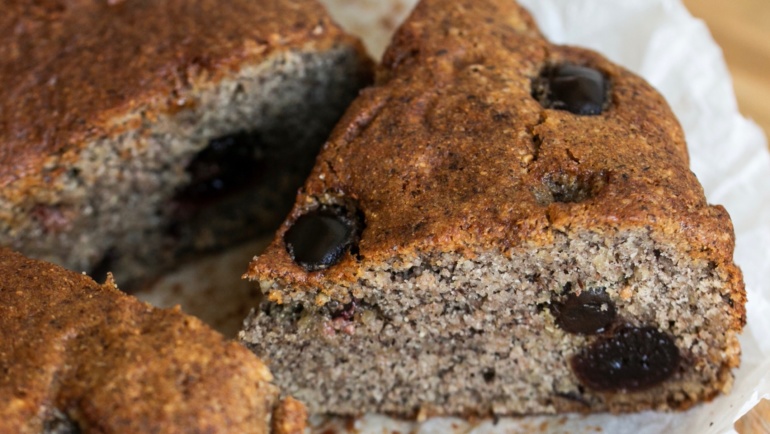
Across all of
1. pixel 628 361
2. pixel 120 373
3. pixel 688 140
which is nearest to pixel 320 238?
pixel 120 373

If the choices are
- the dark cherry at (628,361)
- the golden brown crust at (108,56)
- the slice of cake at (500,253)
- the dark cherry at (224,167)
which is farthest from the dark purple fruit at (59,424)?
the dark cherry at (628,361)

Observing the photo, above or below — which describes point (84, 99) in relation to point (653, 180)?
below

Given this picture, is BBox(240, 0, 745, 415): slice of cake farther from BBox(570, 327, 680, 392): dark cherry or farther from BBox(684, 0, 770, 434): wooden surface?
BBox(684, 0, 770, 434): wooden surface

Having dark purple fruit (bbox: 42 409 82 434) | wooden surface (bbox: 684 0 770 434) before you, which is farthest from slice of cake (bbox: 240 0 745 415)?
wooden surface (bbox: 684 0 770 434)

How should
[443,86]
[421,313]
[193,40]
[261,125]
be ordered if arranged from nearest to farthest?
[421,313] → [443,86] → [193,40] → [261,125]

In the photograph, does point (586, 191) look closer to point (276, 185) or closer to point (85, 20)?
point (276, 185)

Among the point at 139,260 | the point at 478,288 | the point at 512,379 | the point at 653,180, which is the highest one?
the point at 653,180

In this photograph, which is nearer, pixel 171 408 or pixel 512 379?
pixel 171 408

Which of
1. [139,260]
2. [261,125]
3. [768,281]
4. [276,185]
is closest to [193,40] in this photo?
[261,125]

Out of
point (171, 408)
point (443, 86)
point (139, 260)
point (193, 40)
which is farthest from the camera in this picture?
point (139, 260)
